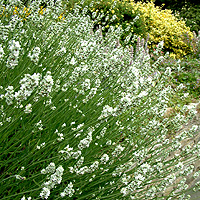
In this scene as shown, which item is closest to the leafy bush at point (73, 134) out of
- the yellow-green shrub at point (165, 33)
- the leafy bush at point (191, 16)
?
the yellow-green shrub at point (165, 33)

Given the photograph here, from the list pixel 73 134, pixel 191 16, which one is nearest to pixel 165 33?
pixel 191 16

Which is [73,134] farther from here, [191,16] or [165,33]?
[191,16]

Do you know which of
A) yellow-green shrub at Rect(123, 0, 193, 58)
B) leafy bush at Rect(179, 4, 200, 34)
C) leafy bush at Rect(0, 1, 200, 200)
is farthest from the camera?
leafy bush at Rect(179, 4, 200, 34)

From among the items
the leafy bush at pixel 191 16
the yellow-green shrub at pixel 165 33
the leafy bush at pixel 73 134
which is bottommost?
the leafy bush at pixel 73 134

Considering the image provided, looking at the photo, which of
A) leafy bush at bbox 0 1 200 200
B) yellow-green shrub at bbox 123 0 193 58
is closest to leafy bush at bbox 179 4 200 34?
yellow-green shrub at bbox 123 0 193 58

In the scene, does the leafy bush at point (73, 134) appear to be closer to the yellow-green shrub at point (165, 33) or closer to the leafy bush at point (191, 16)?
the yellow-green shrub at point (165, 33)

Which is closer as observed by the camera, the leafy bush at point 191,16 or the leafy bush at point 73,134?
the leafy bush at point 73,134

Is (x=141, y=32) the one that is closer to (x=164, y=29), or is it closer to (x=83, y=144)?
(x=164, y=29)

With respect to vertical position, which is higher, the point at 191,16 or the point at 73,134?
the point at 191,16

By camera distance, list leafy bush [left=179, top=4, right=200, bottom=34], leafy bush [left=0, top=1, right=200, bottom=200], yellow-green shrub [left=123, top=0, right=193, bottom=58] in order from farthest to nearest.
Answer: leafy bush [left=179, top=4, right=200, bottom=34]
yellow-green shrub [left=123, top=0, right=193, bottom=58]
leafy bush [left=0, top=1, right=200, bottom=200]

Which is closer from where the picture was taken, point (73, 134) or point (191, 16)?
point (73, 134)

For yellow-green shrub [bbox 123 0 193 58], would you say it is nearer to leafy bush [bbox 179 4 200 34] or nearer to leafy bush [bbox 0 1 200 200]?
leafy bush [bbox 179 4 200 34]

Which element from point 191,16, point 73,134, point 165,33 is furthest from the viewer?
point 191,16

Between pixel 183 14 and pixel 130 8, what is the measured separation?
809 centimetres
